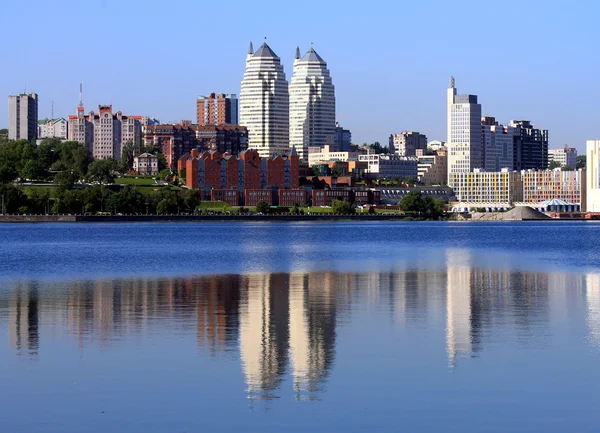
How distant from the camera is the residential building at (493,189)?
7712 inches

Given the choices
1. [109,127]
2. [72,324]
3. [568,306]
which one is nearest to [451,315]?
[568,306]

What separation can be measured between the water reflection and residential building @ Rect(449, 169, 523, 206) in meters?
166

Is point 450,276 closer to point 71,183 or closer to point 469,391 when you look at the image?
point 469,391

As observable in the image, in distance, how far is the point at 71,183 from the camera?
137 meters

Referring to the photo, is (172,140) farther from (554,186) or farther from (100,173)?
(554,186)

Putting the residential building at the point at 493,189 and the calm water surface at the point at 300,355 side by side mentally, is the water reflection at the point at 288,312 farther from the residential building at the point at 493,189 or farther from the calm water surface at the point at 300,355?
the residential building at the point at 493,189

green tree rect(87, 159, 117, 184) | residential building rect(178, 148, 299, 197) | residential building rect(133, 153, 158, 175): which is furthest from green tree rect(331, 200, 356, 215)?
residential building rect(133, 153, 158, 175)

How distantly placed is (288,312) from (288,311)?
0.62 feet

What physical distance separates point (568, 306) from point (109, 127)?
172 meters

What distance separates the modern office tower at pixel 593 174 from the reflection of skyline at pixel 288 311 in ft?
460

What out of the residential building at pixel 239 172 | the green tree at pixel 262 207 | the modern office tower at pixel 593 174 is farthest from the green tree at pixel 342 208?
the modern office tower at pixel 593 174

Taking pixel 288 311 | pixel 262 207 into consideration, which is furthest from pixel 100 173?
pixel 288 311

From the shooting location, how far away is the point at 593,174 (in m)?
169

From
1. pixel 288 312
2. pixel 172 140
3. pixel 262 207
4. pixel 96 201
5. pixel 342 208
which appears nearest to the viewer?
pixel 288 312
